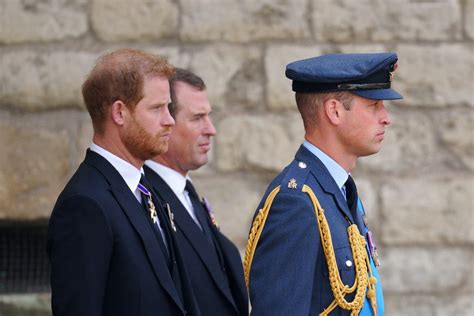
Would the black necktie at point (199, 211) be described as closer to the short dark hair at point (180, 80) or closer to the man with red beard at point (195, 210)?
the man with red beard at point (195, 210)

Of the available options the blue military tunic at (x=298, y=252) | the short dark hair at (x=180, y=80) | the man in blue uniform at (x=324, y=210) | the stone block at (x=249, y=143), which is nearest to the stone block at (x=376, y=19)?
the stone block at (x=249, y=143)

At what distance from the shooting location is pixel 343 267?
3.35 metres

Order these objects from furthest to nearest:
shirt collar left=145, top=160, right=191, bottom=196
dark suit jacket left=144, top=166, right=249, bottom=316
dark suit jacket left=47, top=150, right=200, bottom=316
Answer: shirt collar left=145, top=160, right=191, bottom=196 < dark suit jacket left=144, top=166, right=249, bottom=316 < dark suit jacket left=47, top=150, right=200, bottom=316

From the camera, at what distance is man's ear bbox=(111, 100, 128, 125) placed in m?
3.38

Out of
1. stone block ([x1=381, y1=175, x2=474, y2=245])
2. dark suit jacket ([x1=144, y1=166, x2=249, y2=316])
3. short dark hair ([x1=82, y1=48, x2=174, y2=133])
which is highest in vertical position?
short dark hair ([x1=82, y1=48, x2=174, y2=133])

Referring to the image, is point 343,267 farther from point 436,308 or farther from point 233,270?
point 436,308

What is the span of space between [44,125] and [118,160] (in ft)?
6.24

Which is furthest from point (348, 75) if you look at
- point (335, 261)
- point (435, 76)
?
point (435, 76)

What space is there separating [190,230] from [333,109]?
0.90 metres

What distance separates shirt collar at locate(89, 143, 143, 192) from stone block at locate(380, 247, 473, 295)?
2130 mm

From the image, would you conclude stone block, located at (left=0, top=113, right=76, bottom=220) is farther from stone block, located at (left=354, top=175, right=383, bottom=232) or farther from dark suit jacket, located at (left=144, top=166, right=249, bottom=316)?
stone block, located at (left=354, top=175, right=383, bottom=232)

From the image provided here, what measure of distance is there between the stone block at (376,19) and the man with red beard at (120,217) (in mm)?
1886

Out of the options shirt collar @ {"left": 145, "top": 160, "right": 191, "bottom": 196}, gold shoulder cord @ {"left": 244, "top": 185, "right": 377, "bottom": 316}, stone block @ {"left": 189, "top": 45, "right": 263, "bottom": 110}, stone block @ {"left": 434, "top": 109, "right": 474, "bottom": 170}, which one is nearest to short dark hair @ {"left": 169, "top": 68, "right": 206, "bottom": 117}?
shirt collar @ {"left": 145, "top": 160, "right": 191, "bottom": 196}

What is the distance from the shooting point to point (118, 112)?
3.39 meters
